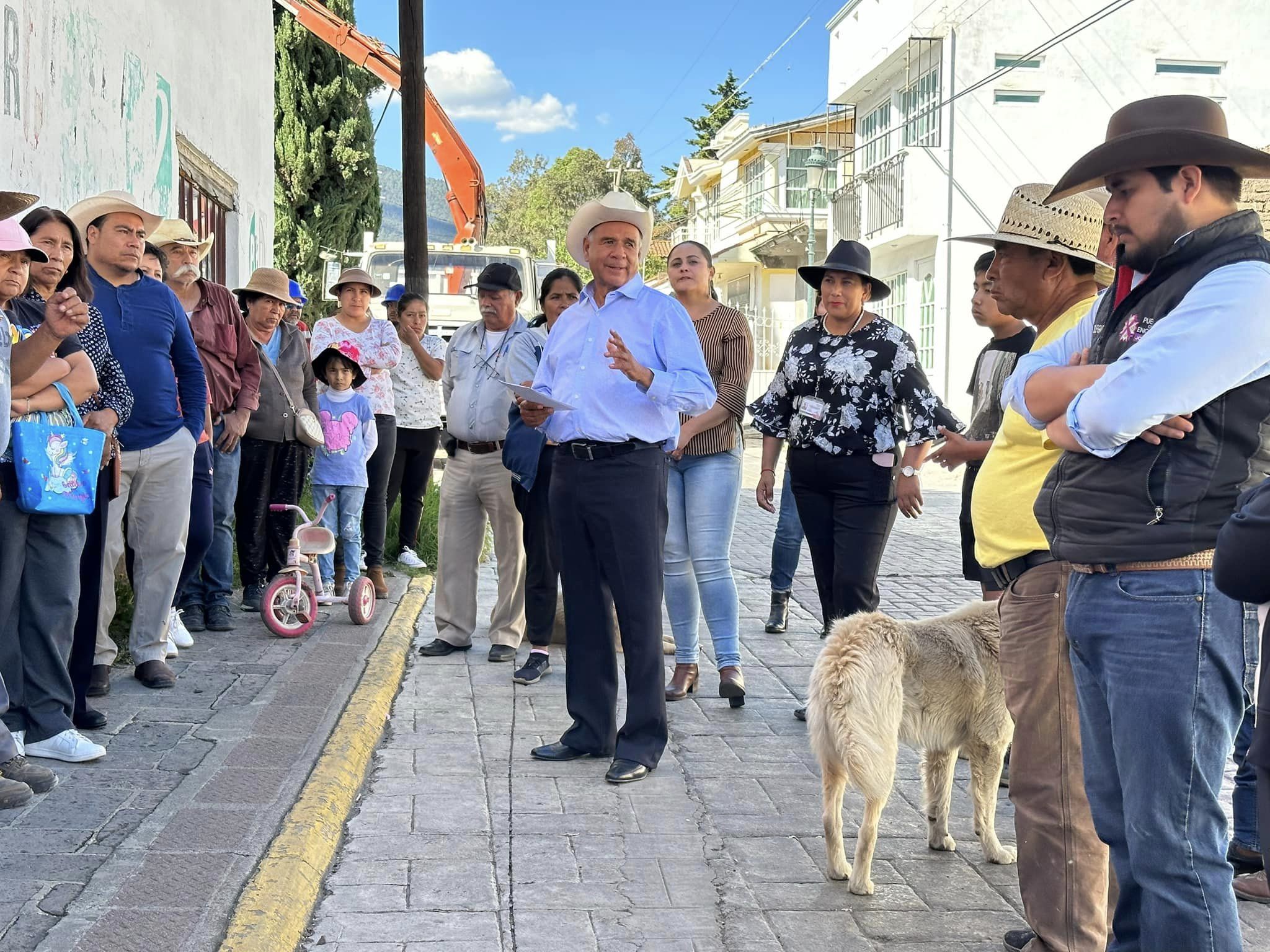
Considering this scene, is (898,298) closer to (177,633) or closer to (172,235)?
(172,235)

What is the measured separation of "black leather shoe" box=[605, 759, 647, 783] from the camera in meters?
5.45

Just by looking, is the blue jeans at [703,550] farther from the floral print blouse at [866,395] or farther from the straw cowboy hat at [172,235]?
the straw cowboy hat at [172,235]

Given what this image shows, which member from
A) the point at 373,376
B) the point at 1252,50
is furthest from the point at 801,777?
the point at 1252,50

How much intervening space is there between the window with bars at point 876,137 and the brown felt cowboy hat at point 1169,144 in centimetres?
2955

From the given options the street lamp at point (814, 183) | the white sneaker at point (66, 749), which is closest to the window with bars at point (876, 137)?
the street lamp at point (814, 183)

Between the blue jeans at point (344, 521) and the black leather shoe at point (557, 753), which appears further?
the blue jeans at point (344, 521)

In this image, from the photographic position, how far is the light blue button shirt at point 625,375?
5.64 metres

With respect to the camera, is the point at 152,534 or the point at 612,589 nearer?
the point at 612,589

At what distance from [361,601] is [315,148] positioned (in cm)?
2134

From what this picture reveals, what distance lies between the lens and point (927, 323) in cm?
2980

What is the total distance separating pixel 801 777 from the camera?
18.2 feet

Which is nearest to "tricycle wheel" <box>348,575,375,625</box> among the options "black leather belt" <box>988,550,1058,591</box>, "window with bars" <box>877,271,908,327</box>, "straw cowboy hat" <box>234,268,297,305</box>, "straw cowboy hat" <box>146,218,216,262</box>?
"straw cowboy hat" <box>234,268,297,305</box>

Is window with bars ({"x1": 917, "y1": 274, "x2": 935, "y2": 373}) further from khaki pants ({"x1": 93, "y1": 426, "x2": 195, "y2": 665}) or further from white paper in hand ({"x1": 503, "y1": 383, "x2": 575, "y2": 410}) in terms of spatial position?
→ white paper in hand ({"x1": 503, "y1": 383, "x2": 575, "y2": 410})

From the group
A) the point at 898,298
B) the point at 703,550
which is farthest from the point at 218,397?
the point at 898,298
